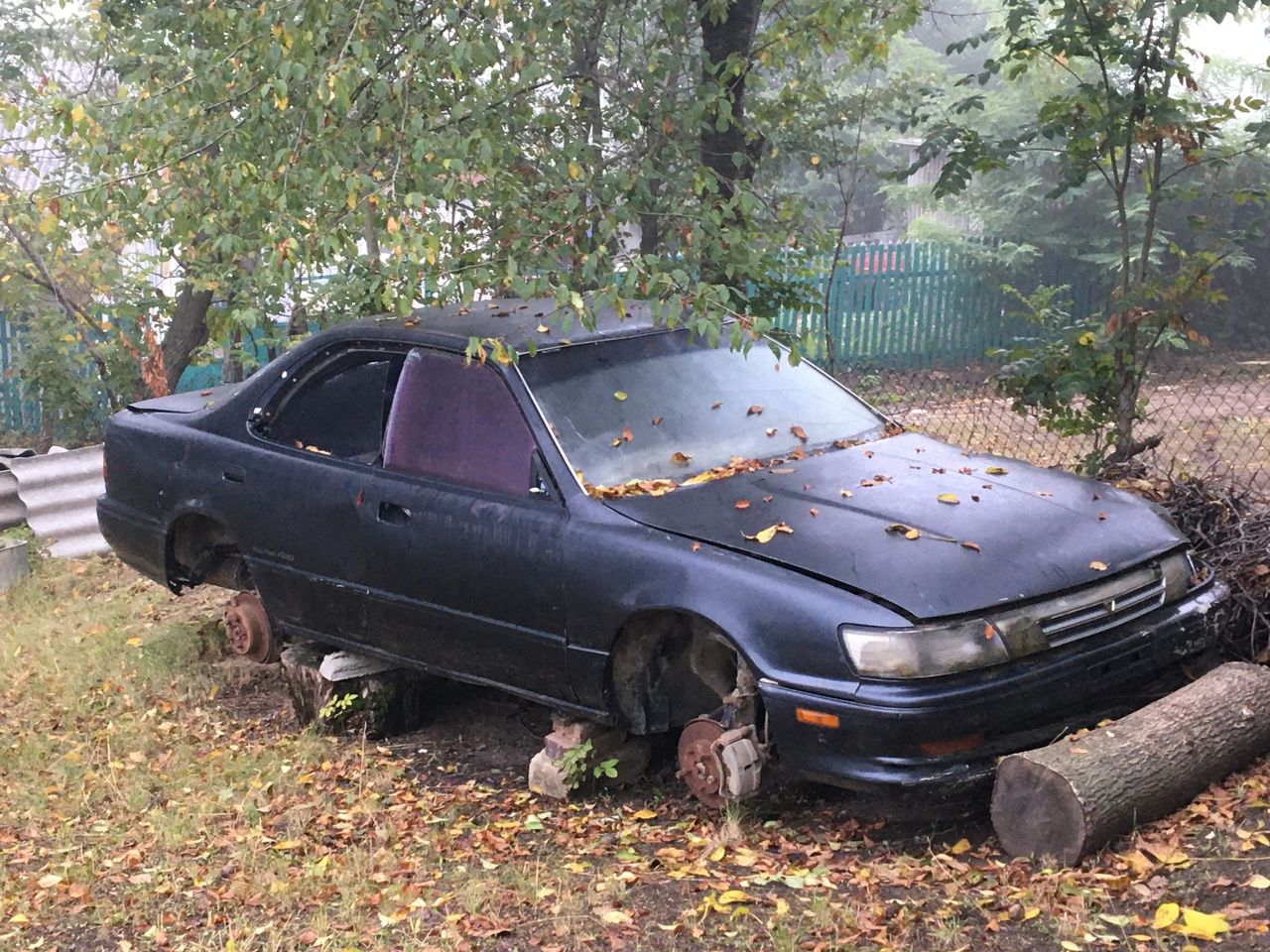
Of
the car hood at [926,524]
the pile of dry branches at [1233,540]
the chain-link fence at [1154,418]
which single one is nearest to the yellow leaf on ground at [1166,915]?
the car hood at [926,524]

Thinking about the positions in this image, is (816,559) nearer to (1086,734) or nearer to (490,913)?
(1086,734)

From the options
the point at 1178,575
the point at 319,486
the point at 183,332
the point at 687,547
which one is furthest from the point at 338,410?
the point at 183,332

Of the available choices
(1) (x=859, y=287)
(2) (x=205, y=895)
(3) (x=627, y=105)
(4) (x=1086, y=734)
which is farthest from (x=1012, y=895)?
(1) (x=859, y=287)

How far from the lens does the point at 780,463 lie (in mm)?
4965

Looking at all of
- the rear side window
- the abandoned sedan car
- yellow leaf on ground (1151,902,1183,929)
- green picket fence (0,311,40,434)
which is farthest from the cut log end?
green picket fence (0,311,40,434)

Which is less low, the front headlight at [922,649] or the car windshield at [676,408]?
the car windshield at [676,408]

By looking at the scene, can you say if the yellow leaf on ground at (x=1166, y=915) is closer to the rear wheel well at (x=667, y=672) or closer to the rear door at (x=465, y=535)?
the rear wheel well at (x=667, y=672)

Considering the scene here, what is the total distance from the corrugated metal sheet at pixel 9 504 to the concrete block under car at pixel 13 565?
74 cm

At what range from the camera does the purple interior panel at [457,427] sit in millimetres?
4859

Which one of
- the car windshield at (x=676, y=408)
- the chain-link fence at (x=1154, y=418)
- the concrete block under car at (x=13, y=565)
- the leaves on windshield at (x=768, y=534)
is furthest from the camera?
the concrete block under car at (x=13, y=565)

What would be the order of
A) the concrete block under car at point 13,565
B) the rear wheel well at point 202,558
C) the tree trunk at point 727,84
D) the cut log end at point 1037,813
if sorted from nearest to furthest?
the cut log end at point 1037,813 → the rear wheel well at point 202,558 → the tree trunk at point 727,84 → the concrete block under car at point 13,565

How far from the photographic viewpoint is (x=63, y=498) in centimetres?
917

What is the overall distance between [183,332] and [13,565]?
3949 mm

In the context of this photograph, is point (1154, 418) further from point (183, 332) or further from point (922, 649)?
point (183, 332)
